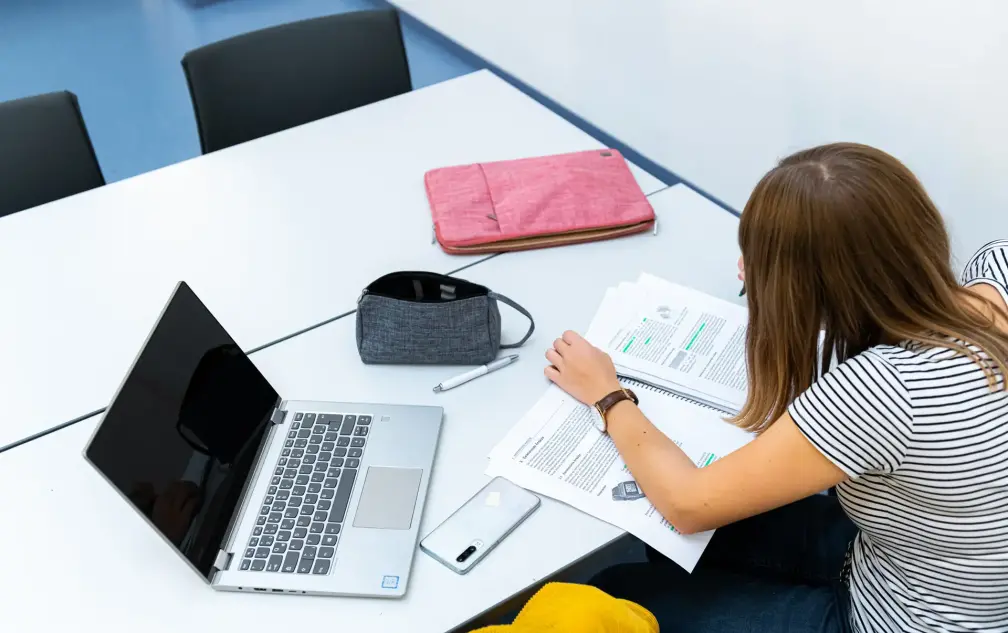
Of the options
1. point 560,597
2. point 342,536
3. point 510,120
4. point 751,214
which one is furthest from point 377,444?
point 510,120

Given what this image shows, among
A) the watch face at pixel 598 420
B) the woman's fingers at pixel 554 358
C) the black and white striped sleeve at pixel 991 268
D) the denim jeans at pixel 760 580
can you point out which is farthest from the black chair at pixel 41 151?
the black and white striped sleeve at pixel 991 268

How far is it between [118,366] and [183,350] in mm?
307

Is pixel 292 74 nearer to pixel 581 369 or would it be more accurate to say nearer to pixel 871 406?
pixel 581 369

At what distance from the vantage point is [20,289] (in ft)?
5.09

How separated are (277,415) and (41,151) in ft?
3.22

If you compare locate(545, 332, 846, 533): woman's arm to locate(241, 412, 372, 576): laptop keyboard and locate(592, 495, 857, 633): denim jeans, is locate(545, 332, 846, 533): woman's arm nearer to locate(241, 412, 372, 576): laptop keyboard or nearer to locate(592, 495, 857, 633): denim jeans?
locate(592, 495, 857, 633): denim jeans

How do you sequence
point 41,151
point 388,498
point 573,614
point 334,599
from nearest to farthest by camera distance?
point 573,614
point 334,599
point 388,498
point 41,151

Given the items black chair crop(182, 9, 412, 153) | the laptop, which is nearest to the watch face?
the laptop

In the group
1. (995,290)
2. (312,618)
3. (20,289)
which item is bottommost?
(312,618)

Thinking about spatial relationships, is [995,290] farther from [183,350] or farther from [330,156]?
[330,156]

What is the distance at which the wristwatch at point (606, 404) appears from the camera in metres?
1.22

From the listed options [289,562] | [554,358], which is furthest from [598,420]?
[289,562]

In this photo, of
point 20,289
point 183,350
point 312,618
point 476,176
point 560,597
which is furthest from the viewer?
point 476,176

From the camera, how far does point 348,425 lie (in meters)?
1.24
